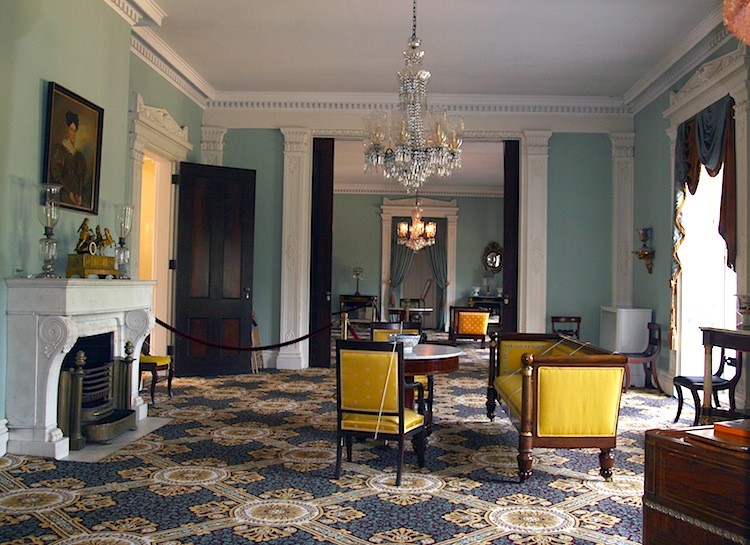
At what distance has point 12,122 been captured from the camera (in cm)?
433

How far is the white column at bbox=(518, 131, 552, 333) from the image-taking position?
884 centimetres

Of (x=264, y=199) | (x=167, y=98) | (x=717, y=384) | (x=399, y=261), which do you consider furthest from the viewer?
(x=399, y=261)

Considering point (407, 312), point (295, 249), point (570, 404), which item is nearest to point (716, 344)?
point (570, 404)

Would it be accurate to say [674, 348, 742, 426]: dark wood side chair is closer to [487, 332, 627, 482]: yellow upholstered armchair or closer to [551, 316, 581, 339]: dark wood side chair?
[487, 332, 627, 482]: yellow upholstered armchair

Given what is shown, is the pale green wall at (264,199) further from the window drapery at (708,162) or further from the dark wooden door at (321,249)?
the window drapery at (708,162)

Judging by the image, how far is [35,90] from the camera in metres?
4.54

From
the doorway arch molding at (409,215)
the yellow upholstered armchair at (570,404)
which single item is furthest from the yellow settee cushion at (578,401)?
the doorway arch molding at (409,215)

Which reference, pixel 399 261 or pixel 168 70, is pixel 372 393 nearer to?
pixel 168 70

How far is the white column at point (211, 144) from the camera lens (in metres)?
9.12

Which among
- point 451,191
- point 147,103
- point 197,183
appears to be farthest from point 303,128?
point 451,191

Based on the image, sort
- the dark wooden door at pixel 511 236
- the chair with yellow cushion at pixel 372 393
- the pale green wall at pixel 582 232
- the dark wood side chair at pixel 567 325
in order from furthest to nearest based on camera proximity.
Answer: the dark wooden door at pixel 511 236 → the pale green wall at pixel 582 232 → the dark wood side chair at pixel 567 325 → the chair with yellow cushion at pixel 372 393

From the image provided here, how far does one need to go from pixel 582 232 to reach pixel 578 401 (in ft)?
17.6

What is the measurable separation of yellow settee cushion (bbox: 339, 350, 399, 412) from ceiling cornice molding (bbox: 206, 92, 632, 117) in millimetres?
5660

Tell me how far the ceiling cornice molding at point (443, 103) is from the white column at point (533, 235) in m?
0.41
